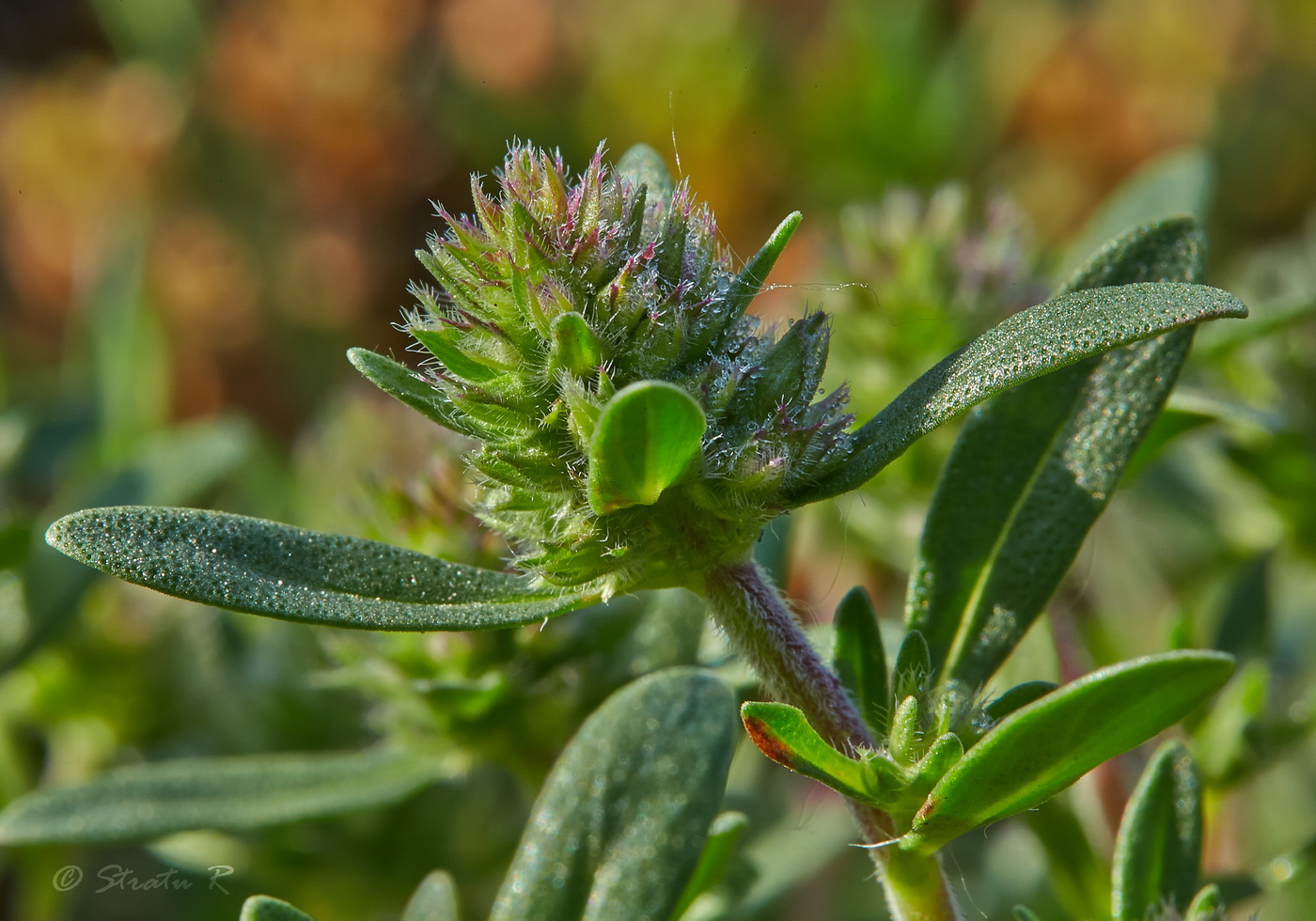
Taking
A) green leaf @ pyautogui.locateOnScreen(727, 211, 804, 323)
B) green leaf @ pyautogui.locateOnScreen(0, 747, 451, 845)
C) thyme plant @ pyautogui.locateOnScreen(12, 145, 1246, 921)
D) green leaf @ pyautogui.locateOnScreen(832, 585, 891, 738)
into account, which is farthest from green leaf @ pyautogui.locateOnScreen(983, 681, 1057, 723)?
green leaf @ pyautogui.locateOnScreen(0, 747, 451, 845)

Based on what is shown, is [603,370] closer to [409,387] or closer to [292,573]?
[409,387]

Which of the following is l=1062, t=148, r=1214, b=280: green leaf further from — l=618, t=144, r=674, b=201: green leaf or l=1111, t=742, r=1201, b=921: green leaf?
l=1111, t=742, r=1201, b=921: green leaf

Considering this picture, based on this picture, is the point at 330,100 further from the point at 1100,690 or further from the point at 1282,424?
the point at 1100,690

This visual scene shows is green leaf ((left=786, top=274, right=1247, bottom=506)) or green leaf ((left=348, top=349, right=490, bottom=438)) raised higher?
green leaf ((left=348, top=349, right=490, bottom=438))

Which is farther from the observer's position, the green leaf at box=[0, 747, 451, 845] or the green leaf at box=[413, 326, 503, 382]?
the green leaf at box=[0, 747, 451, 845]

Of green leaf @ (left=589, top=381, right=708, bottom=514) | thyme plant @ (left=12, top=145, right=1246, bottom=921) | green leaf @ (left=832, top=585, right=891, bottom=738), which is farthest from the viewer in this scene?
green leaf @ (left=832, top=585, right=891, bottom=738)

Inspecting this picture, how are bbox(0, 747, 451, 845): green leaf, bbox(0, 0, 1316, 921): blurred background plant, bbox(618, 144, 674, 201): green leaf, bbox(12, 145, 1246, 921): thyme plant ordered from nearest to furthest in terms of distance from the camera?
bbox(12, 145, 1246, 921): thyme plant < bbox(618, 144, 674, 201): green leaf < bbox(0, 747, 451, 845): green leaf < bbox(0, 0, 1316, 921): blurred background plant

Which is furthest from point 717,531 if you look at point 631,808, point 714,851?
point 714,851
